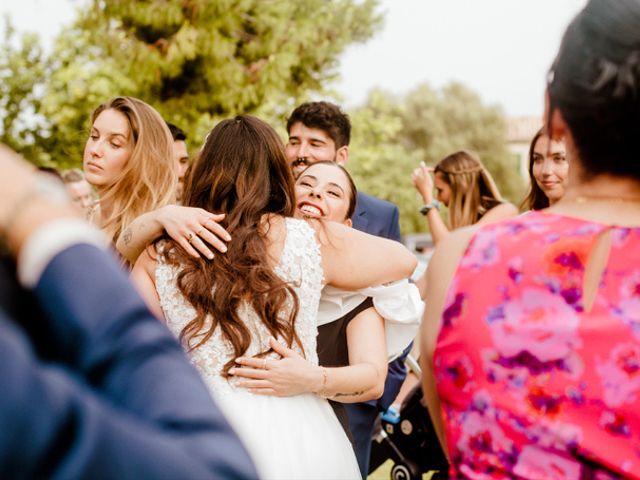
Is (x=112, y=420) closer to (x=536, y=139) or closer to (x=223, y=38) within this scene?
(x=536, y=139)

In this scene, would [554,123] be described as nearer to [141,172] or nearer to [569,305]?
[569,305]

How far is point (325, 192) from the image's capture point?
11.5 feet

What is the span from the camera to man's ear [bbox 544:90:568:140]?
1504mm

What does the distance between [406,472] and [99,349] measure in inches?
185

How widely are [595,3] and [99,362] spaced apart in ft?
3.90

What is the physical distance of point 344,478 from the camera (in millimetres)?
2402

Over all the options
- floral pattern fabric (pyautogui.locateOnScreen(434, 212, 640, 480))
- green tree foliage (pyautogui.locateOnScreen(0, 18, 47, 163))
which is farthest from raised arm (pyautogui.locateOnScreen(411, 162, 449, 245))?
green tree foliage (pyautogui.locateOnScreen(0, 18, 47, 163))

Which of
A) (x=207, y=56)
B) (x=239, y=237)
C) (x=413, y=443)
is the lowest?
(x=413, y=443)

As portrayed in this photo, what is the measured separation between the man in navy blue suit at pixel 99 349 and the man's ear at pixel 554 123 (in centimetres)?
102

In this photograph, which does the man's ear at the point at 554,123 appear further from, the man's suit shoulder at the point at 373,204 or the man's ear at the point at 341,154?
the man's ear at the point at 341,154

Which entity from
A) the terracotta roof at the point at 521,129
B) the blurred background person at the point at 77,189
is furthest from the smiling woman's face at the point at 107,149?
the terracotta roof at the point at 521,129

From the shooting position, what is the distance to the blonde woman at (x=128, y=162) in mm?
3770

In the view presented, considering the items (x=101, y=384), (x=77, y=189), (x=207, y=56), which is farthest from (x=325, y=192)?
(x=207, y=56)

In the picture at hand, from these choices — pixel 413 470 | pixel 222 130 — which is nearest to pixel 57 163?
pixel 413 470
